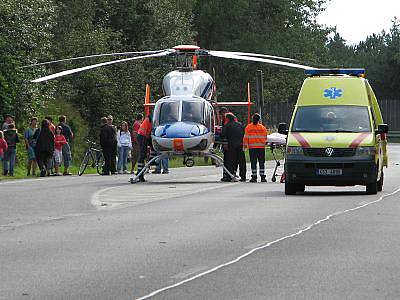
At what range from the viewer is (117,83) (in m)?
61.2

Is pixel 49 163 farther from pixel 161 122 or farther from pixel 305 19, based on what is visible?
pixel 305 19

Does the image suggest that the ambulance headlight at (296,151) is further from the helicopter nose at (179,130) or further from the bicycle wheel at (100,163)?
the bicycle wheel at (100,163)

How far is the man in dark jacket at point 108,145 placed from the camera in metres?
37.2

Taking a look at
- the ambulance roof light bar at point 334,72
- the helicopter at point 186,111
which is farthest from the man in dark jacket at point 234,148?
the ambulance roof light bar at point 334,72

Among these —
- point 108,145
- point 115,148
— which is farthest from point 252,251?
point 115,148

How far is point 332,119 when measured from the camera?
84.2 feet

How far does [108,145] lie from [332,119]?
1278 centimetres

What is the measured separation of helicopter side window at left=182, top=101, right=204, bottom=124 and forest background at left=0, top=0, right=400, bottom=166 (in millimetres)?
10287

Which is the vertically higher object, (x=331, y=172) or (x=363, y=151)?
(x=363, y=151)

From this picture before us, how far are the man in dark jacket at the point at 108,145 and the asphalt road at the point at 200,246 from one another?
11.5 m

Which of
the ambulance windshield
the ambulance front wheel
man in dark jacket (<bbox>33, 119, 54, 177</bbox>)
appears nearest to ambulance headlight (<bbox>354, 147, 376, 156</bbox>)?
the ambulance windshield

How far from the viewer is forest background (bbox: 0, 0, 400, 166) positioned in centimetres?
4525

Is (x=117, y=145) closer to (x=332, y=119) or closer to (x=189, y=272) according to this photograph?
(x=332, y=119)

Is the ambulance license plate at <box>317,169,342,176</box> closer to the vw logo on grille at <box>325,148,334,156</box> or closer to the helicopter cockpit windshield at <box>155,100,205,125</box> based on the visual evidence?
the vw logo on grille at <box>325,148,334,156</box>
